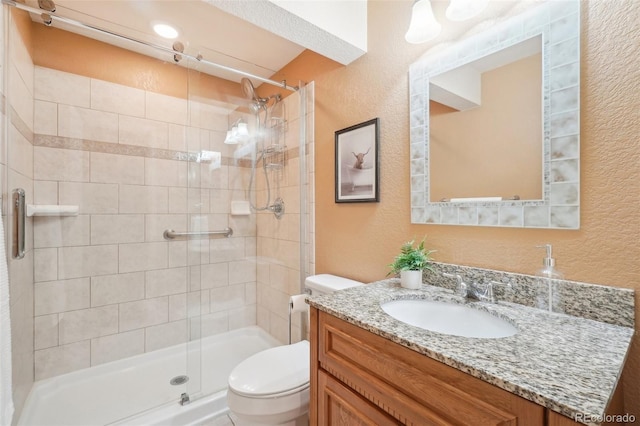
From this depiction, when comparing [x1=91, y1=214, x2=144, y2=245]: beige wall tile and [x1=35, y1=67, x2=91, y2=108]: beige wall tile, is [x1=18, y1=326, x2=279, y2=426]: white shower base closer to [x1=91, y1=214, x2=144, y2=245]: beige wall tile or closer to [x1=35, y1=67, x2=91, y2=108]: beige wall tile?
[x1=91, y1=214, x2=144, y2=245]: beige wall tile

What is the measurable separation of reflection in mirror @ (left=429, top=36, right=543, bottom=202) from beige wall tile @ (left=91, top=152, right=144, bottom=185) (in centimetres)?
211

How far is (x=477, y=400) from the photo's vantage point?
601 mm

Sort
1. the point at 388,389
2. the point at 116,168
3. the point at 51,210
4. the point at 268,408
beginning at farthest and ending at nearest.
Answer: the point at 116,168
the point at 51,210
the point at 268,408
the point at 388,389

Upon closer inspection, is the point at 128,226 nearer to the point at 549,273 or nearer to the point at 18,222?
the point at 18,222

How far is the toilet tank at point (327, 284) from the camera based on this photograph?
160 cm

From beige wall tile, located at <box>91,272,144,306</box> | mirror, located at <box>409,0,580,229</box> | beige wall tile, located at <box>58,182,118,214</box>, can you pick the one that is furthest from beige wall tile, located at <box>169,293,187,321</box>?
mirror, located at <box>409,0,580,229</box>

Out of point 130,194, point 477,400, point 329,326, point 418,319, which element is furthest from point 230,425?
point 130,194

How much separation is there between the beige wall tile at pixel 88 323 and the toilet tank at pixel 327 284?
152cm

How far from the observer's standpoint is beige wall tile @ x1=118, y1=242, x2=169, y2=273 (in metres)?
2.10

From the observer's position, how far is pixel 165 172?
2.27 metres

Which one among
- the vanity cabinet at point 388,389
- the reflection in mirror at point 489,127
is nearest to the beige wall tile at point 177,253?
the vanity cabinet at point 388,389

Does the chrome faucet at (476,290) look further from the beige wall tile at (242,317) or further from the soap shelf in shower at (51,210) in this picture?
the soap shelf in shower at (51,210)

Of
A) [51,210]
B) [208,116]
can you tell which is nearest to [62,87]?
[51,210]

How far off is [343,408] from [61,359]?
2.09m
